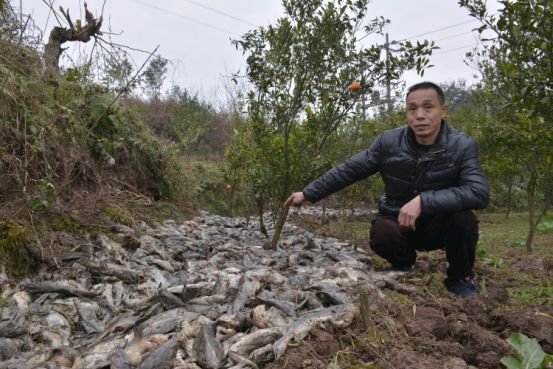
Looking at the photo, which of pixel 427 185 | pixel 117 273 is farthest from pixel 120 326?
pixel 427 185

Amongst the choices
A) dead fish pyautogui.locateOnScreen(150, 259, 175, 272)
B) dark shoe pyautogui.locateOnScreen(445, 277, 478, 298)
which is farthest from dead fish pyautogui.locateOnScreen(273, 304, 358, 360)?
dead fish pyautogui.locateOnScreen(150, 259, 175, 272)

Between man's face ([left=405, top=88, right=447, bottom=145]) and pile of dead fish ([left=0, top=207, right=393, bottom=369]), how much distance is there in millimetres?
1039

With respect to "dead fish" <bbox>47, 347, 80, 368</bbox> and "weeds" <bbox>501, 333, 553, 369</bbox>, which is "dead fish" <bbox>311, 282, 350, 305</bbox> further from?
"dead fish" <bbox>47, 347, 80, 368</bbox>

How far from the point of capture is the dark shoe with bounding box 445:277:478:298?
3.08 metres

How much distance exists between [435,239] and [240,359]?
1943mm

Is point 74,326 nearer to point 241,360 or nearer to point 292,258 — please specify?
point 241,360

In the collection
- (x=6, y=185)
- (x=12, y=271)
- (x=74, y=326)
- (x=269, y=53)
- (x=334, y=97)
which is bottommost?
(x=74, y=326)

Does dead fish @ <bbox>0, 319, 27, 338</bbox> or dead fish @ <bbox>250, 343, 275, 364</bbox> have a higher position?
dead fish @ <bbox>250, 343, 275, 364</bbox>

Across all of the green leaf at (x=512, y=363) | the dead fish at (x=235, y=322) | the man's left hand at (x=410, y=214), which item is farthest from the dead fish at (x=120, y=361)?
the man's left hand at (x=410, y=214)

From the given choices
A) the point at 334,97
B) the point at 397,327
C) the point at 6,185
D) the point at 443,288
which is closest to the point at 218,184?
the point at 334,97

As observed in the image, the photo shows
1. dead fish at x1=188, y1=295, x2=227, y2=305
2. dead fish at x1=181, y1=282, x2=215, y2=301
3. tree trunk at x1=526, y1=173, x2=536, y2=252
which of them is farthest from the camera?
tree trunk at x1=526, y1=173, x2=536, y2=252

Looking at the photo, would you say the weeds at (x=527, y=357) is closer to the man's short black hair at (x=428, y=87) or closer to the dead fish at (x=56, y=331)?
the man's short black hair at (x=428, y=87)

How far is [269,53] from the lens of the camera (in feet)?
14.2

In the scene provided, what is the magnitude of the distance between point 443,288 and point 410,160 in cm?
91
